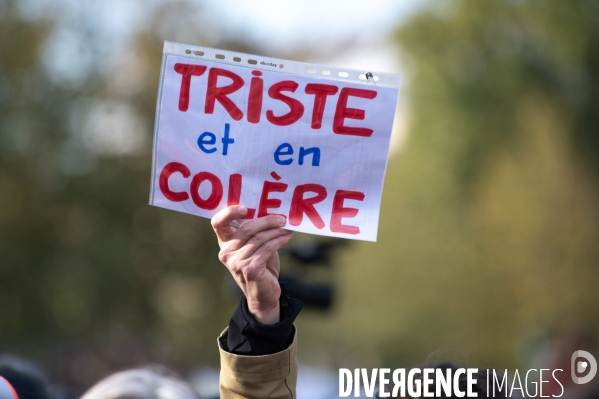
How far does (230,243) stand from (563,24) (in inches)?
857

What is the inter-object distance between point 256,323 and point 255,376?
0.14 meters

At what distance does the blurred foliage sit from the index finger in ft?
59.0

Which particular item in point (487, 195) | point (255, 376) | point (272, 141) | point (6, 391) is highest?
point (487, 195)

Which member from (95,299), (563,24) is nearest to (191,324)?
(95,299)

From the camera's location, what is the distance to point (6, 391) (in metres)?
2.48

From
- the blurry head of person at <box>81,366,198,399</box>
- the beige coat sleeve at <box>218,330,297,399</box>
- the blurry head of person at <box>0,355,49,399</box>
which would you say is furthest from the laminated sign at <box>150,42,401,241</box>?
the blurry head of person at <box>0,355,49,399</box>

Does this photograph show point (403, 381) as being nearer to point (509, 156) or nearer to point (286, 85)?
point (286, 85)

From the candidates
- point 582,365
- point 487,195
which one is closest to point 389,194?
point 487,195

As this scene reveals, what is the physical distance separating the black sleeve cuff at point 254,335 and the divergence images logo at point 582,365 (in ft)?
8.45

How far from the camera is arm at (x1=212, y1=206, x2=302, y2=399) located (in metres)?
2.32

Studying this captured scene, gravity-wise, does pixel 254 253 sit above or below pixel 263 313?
above

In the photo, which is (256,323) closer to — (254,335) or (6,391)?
(254,335)

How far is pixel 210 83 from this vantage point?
8.25 feet

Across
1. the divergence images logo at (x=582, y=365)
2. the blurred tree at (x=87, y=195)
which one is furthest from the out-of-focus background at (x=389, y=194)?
the divergence images logo at (x=582, y=365)
